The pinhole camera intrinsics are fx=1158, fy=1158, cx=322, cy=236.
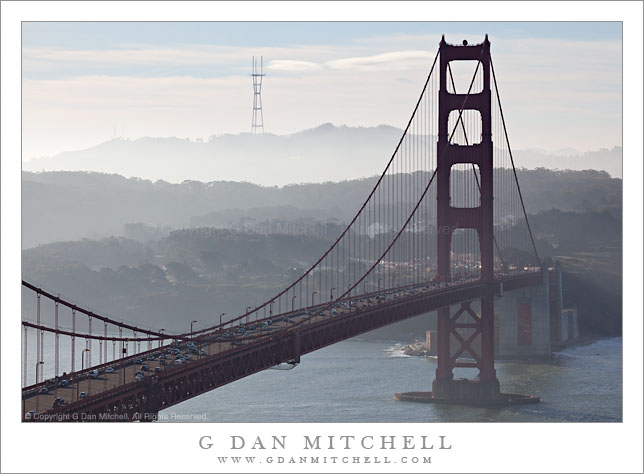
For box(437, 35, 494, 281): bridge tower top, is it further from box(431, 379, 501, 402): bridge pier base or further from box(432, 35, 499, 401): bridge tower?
box(431, 379, 501, 402): bridge pier base

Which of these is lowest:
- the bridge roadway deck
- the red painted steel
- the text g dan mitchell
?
the text g dan mitchell

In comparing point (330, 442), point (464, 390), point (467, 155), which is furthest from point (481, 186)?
point (330, 442)

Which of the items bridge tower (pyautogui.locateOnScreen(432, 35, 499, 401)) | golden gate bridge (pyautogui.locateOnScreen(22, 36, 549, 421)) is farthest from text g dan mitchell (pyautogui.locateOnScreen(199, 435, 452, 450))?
bridge tower (pyautogui.locateOnScreen(432, 35, 499, 401))

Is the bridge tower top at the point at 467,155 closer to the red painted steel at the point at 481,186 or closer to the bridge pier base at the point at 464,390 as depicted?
the red painted steel at the point at 481,186

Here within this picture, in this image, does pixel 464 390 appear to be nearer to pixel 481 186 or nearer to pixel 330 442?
pixel 481 186

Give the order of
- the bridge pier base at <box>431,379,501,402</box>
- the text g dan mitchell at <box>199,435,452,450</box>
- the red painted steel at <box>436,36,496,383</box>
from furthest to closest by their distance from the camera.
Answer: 1. the red painted steel at <box>436,36,496,383</box>
2. the bridge pier base at <box>431,379,501,402</box>
3. the text g dan mitchell at <box>199,435,452,450</box>

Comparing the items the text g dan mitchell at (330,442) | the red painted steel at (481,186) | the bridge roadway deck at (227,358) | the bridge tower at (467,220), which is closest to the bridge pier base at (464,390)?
the bridge tower at (467,220)

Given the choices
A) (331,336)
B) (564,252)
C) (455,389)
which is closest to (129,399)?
(331,336)
